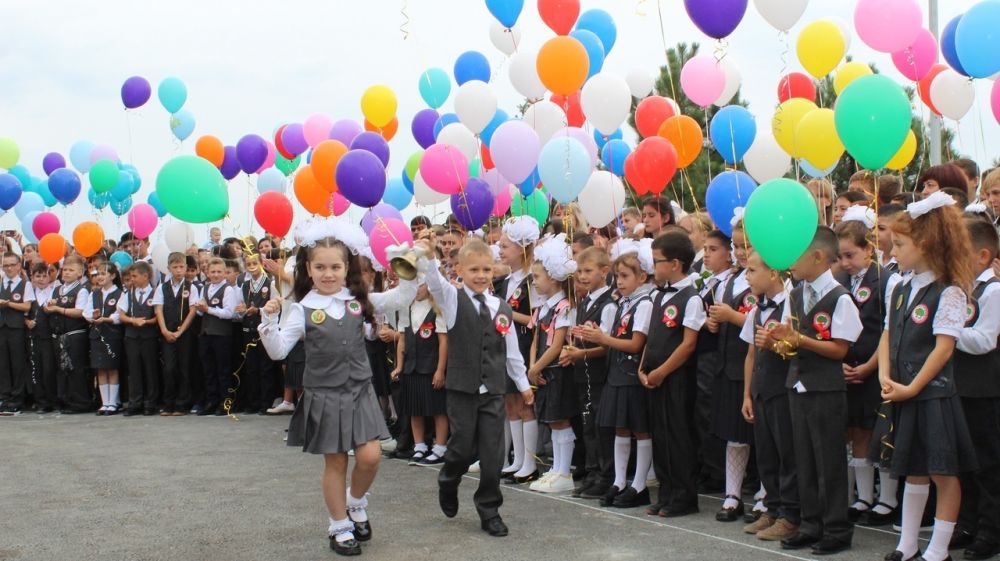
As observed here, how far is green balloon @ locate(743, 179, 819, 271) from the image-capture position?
5.14 metres

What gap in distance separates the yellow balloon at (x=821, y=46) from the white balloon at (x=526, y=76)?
7.80 feet

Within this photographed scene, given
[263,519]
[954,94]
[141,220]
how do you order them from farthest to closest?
[141,220]
[954,94]
[263,519]

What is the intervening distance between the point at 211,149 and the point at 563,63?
5.86m

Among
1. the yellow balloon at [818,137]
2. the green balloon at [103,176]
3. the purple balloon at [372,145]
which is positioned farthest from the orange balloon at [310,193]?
the yellow balloon at [818,137]

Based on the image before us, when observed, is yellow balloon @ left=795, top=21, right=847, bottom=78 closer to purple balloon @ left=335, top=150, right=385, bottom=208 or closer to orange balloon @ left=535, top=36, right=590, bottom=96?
orange balloon @ left=535, top=36, right=590, bottom=96

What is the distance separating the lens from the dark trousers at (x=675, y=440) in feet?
20.2

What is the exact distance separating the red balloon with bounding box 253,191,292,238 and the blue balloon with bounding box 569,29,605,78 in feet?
10.1

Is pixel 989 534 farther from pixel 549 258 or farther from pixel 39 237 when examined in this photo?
pixel 39 237

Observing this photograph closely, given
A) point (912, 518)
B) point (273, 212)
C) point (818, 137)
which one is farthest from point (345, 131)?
point (912, 518)

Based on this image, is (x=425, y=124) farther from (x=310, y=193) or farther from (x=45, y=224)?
(x=45, y=224)

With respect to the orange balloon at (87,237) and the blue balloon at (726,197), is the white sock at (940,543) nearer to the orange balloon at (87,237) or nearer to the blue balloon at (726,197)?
the blue balloon at (726,197)

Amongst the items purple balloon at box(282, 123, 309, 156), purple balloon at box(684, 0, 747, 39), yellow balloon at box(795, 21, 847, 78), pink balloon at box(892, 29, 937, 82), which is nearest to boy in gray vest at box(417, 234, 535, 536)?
purple balloon at box(684, 0, 747, 39)

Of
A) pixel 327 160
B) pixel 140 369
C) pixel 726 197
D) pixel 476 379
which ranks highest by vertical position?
pixel 327 160

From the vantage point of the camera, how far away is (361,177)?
7.65 m
